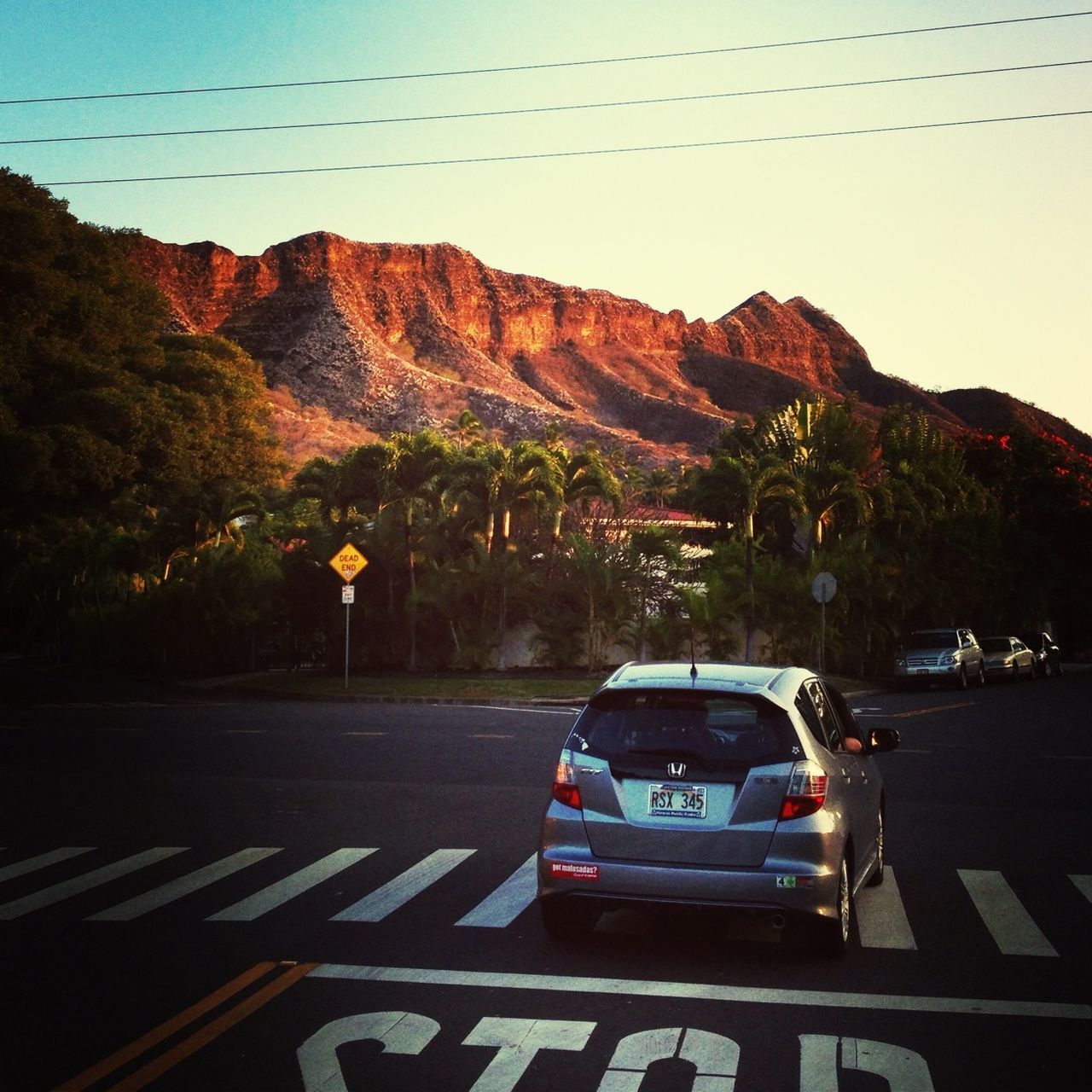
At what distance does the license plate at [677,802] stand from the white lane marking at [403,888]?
2.20m

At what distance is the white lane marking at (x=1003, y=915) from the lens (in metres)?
8.68

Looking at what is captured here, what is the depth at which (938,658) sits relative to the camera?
42219 mm

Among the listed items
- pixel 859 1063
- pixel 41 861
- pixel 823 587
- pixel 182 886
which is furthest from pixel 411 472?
pixel 859 1063

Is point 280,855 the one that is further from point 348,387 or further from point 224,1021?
point 348,387

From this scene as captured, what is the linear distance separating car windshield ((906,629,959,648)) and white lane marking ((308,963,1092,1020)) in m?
36.7

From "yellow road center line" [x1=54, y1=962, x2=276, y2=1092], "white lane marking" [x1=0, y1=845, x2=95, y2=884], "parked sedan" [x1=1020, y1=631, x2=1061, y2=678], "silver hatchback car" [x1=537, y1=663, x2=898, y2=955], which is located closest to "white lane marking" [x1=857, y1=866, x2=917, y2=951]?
"silver hatchback car" [x1=537, y1=663, x2=898, y2=955]

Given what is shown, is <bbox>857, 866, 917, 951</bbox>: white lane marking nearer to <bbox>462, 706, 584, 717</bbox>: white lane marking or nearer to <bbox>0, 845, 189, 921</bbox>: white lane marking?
<bbox>0, 845, 189, 921</bbox>: white lane marking

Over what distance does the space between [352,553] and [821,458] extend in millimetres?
18684

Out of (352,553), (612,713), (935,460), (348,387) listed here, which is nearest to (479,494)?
(352,553)

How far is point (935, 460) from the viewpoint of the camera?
55.0 m

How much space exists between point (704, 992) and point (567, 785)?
1414 millimetres

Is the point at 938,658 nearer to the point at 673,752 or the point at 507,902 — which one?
the point at 507,902

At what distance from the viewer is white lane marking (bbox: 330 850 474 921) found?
9.38 m

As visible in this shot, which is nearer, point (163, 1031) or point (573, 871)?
point (163, 1031)
